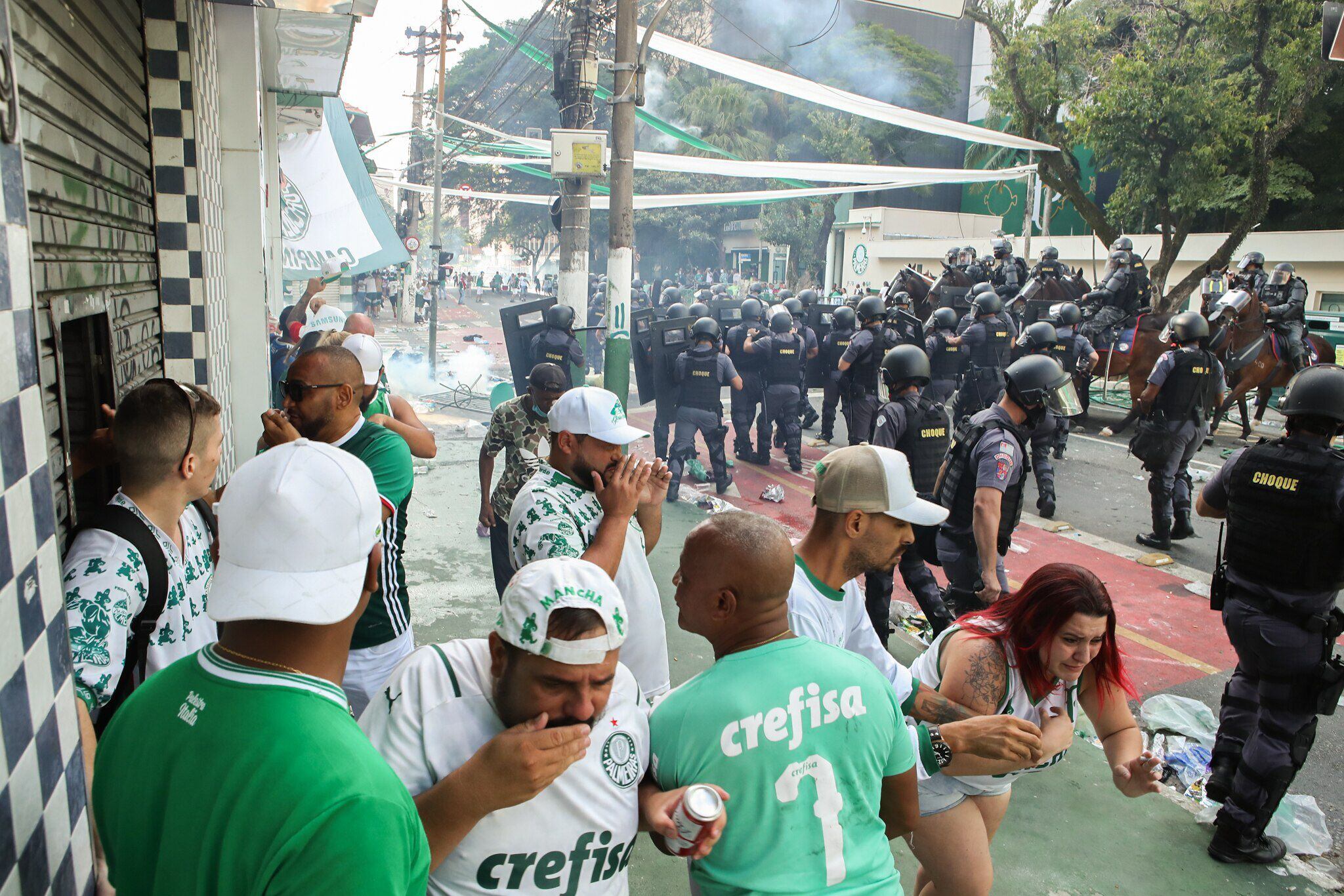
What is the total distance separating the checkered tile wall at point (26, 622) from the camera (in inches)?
59.2

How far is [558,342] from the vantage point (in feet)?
32.3

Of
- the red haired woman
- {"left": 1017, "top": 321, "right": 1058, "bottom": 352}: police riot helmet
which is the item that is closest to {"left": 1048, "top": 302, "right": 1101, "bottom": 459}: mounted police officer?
{"left": 1017, "top": 321, "right": 1058, "bottom": 352}: police riot helmet

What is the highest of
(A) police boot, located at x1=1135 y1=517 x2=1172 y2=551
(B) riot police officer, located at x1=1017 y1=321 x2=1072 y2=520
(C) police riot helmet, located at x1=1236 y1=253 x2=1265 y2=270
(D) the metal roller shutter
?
(C) police riot helmet, located at x1=1236 y1=253 x2=1265 y2=270

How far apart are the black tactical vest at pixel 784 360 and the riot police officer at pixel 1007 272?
305 inches

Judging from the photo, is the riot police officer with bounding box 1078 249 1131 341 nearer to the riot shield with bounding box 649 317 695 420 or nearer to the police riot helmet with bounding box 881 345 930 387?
the riot shield with bounding box 649 317 695 420

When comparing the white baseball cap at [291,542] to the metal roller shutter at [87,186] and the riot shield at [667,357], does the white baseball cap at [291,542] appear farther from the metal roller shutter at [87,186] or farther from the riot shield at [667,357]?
the riot shield at [667,357]

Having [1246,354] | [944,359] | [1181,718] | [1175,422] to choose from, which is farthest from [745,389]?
[1246,354]

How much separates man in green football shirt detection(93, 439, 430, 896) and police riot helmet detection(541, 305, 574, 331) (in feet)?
28.2

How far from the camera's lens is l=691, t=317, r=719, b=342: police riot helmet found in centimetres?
957

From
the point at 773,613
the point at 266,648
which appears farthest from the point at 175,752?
the point at 773,613

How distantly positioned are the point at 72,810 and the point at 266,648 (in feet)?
2.78

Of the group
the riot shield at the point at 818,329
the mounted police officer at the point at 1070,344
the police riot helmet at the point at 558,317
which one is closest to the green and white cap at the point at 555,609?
the police riot helmet at the point at 558,317

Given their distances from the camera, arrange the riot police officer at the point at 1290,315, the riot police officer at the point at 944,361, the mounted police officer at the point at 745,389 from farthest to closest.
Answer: the riot police officer at the point at 1290,315
the riot police officer at the point at 944,361
the mounted police officer at the point at 745,389

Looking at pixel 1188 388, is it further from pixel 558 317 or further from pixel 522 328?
pixel 522 328
